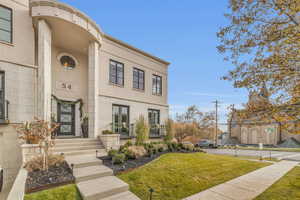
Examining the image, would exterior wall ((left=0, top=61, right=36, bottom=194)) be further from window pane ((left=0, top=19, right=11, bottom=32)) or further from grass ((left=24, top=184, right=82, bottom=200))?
grass ((left=24, top=184, right=82, bottom=200))

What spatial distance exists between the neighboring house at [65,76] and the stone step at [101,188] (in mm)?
4345

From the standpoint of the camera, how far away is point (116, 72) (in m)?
11.1

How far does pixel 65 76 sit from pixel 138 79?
5.37 m

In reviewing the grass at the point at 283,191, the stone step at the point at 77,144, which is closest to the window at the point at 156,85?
the stone step at the point at 77,144

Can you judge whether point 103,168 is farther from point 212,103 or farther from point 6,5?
point 212,103

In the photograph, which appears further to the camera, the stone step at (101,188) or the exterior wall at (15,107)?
the exterior wall at (15,107)

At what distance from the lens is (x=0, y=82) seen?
673cm

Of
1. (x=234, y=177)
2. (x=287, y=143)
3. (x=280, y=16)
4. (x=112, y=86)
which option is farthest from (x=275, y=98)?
(x=287, y=143)

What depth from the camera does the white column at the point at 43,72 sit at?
267 inches

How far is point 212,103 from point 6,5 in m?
30.0

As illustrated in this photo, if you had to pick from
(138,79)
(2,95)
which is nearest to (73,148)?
(2,95)

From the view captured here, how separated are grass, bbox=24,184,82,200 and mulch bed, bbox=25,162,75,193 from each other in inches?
6.9

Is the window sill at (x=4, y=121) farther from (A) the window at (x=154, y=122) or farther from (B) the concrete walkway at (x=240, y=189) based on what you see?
(A) the window at (x=154, y=122)

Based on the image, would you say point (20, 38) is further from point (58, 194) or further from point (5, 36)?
point (58, 194)
